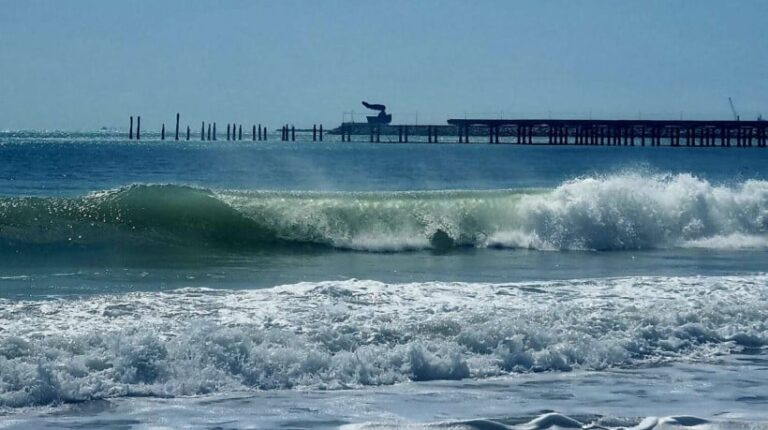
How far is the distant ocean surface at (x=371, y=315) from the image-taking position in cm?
898

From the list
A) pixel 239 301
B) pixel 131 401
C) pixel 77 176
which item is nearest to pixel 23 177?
pixel 77 176

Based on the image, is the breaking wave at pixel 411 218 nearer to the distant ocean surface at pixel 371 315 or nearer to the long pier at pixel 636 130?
the distant ocean surface at pixel 371 315

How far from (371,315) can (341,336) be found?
95 cm

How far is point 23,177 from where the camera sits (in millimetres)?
43969

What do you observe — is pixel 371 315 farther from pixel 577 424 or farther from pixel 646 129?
pixel 646 129

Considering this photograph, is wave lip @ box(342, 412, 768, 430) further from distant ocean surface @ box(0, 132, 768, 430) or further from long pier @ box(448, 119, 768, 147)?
long pier @ box(448, 119, 768, 147)

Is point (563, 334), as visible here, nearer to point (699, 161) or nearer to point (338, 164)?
point (338, 164)

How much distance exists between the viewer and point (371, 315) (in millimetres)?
11508

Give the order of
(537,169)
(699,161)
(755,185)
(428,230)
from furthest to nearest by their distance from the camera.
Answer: (699,161), (537,169), (755,185), (428,230)

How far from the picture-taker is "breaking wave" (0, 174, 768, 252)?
68.6ft

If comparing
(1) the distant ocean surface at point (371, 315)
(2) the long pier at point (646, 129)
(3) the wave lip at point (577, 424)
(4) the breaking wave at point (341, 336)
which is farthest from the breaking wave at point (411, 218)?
(2) the long pier at point (646, 129)

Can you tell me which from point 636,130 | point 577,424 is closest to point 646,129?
point 636,130

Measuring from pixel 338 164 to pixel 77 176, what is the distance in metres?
21.9

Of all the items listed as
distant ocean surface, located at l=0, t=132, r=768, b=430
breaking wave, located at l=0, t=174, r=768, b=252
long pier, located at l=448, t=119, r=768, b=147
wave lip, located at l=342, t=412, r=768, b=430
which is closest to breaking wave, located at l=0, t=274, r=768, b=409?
distant ocean surface, located at l=0, t=132, r=768, b=430
